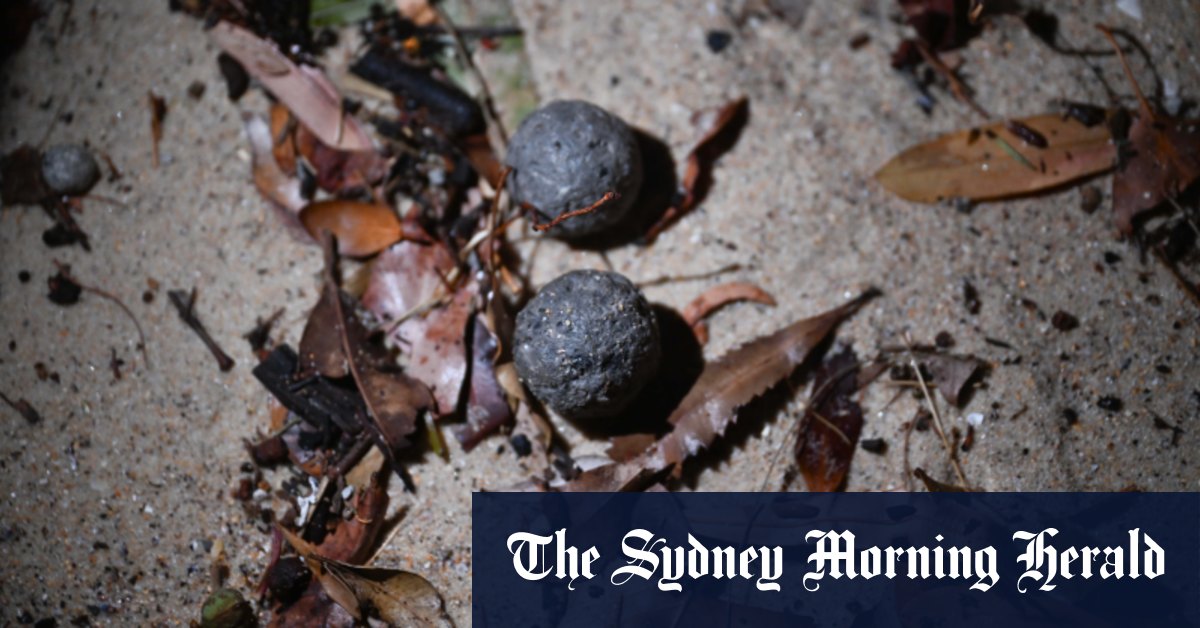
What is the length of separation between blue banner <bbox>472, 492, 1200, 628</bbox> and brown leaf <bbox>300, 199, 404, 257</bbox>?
794 millimetres

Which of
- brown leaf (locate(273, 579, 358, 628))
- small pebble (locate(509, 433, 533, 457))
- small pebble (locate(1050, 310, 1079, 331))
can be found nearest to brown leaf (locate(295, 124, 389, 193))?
small pebble (locate(509, 433, 533, 457))

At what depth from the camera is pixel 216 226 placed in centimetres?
265

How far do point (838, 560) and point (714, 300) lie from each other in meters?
0.73

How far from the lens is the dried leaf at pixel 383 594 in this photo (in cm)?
228

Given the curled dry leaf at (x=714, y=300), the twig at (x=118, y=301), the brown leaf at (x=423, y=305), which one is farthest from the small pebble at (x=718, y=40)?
the twig at (x=118, y=301)

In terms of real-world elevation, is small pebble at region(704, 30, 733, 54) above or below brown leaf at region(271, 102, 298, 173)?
above

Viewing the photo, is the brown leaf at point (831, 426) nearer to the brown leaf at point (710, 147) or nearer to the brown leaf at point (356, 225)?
the brown leaf at point (710, 147)

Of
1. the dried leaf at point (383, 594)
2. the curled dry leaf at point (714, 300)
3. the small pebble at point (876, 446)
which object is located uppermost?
the curled dry leaf at point (714, 300)

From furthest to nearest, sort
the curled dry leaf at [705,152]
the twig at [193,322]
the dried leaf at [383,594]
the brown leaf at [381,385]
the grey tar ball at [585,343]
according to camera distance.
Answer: the curled dry leaf at [705,152] < the twig at [193,322] < the brown leaf at [381,385] < the dried leaf at [383,594] < the grey tar ball at [585,343]

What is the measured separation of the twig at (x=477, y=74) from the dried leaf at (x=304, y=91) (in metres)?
0.35

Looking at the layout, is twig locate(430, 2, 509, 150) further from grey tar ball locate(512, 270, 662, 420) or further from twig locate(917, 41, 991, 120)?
twig locate(917, 41, 991, 120)

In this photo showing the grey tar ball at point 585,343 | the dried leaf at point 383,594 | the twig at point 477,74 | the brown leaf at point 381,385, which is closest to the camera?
the grey tar ball at point 585,343

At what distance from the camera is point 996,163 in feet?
8.45

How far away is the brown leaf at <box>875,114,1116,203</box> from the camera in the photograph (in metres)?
2.55
